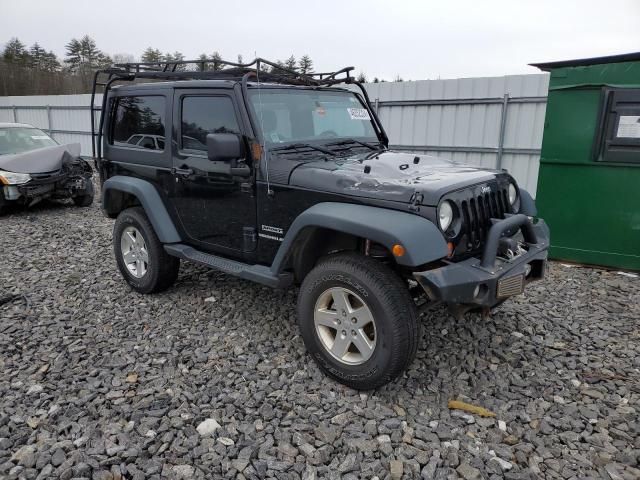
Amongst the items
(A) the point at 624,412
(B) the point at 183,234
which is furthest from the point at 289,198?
(A) the point at 624,412

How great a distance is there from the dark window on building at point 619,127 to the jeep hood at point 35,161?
27.6 ft

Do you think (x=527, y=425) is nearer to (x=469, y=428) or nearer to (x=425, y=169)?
(x=469, y=428)

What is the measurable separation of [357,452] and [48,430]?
178cm

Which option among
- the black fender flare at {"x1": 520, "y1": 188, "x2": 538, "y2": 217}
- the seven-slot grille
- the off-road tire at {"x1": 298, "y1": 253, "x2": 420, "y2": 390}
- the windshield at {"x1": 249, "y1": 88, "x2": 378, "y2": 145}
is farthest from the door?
the black fender flare at {"x1": 520, "y1": 188, "x2": 538, "y2": 217}

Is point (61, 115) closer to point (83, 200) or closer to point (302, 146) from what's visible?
point (83, 200)

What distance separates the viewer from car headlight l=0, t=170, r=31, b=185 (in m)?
8.11

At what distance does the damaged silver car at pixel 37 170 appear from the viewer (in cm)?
820

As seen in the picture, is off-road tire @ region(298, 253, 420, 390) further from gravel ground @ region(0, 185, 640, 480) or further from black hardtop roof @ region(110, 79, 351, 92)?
black hardtop roof @ region(110, 79, 351, 92)

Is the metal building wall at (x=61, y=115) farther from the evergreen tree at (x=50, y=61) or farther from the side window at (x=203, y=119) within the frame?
the evergreen tree at (x=50, y=61)

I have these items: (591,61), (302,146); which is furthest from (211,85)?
(591,61)

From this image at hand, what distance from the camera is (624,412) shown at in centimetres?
297

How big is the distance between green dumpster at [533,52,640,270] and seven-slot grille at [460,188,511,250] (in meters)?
2.64

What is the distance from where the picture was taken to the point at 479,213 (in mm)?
3236

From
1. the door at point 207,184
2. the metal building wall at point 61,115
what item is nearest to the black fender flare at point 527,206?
the door at point 207,184
